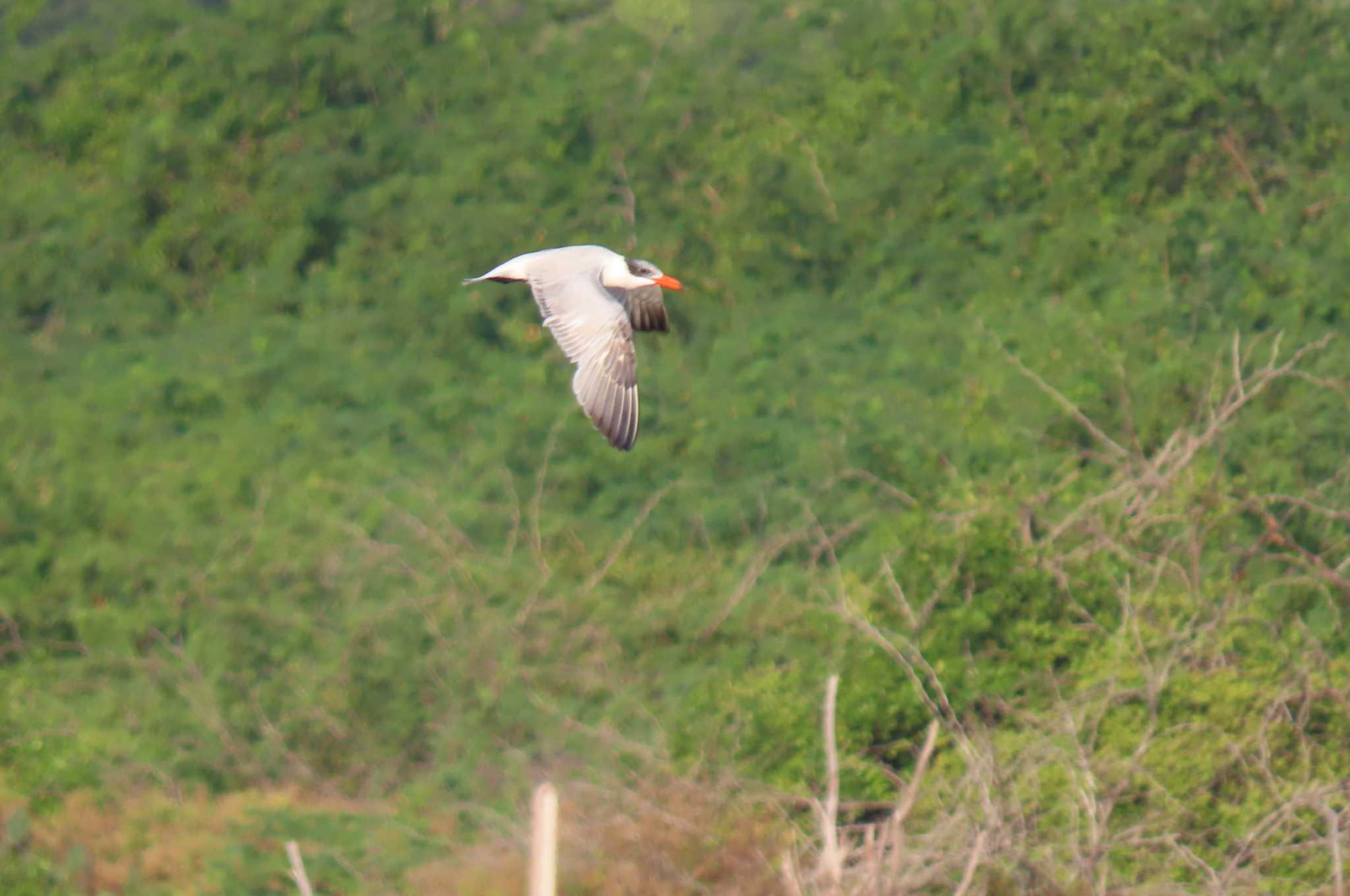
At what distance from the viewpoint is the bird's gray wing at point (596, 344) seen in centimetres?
548

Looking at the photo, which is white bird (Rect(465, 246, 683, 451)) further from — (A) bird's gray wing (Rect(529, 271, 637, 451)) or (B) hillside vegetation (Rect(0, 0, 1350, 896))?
(B) hillside vegetation (Rect(0, 0, 1350, 896))

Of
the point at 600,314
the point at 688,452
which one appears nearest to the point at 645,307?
the point at 600,314

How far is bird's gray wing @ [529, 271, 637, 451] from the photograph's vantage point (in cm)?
548

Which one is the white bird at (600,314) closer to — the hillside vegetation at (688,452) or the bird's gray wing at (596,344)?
the bird's gray wing at (596,344)

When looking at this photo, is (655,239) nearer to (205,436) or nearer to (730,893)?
(205,436)

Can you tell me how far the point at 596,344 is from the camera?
223 inches

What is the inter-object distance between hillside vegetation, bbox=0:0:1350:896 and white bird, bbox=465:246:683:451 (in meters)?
1.30

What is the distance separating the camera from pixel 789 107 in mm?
14305

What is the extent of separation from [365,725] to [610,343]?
451 cm

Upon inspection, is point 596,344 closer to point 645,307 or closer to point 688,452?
point 645,307

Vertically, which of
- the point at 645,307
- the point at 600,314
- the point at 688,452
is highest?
the point at 600,314

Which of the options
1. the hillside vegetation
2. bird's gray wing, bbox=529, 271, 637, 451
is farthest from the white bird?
the hillside vegetation

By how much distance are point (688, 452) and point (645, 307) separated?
16.9ft

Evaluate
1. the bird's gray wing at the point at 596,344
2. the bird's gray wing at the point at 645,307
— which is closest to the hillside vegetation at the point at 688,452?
the bird's gray wing at the point at 596,344
